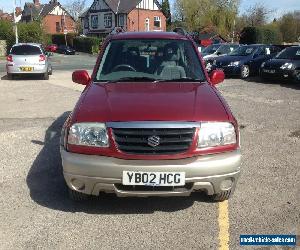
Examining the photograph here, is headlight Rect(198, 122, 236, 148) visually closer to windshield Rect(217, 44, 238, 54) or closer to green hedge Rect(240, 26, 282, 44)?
windshield Rect(217, 44, 238, 54)

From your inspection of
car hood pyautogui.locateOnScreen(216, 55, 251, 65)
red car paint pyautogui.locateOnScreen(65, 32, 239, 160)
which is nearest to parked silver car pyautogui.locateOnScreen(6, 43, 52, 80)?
car hood pyautogui.locateOnScreen(216, 55, 251, 65)

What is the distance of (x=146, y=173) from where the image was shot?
3.72 meters

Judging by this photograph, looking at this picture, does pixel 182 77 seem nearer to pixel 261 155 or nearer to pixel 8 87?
pixel 261 155

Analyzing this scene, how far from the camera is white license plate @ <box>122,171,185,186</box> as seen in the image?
372cm

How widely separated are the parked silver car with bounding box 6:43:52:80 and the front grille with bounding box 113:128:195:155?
567 inches

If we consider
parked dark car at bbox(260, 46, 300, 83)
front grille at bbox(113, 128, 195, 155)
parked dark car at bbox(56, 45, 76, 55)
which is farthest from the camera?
parked dark car at bbox(56, 45, 76, 55)

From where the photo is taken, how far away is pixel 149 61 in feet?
17.4

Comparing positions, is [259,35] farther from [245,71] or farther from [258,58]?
[245,71]

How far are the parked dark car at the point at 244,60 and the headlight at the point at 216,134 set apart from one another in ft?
45.1

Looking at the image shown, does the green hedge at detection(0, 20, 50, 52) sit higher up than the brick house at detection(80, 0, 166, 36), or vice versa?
the brick house at detection(80, 0, 166, 36)

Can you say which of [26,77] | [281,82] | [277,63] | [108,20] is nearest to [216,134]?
[277,63]

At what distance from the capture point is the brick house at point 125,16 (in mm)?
65562

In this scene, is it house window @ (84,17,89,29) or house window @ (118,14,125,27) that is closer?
house window @ (118,14,125,27)

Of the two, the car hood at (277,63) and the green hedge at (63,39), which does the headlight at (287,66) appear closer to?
the car hood at (277,63)
